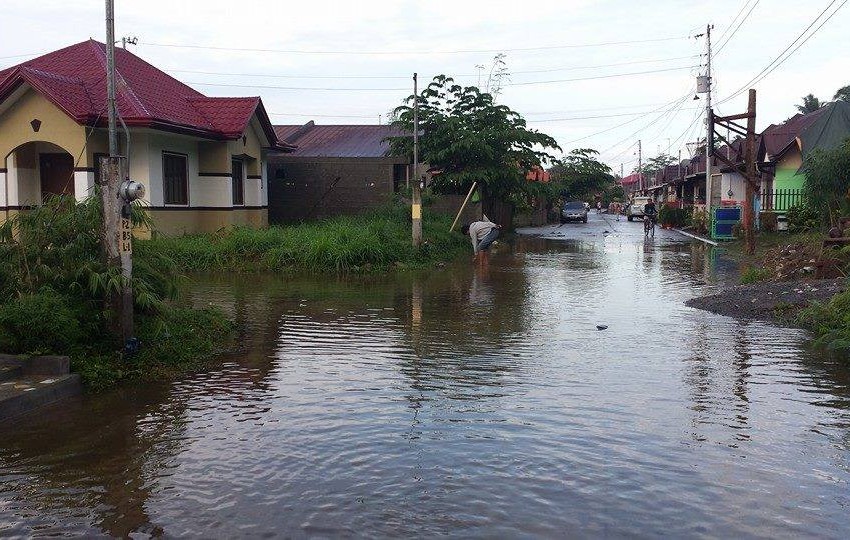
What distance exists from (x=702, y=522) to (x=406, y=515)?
1.81 metres

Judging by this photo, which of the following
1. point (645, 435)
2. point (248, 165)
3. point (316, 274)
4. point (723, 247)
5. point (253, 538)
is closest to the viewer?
point (253, 538)

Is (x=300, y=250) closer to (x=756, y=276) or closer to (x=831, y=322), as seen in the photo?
(x=756, y=276)

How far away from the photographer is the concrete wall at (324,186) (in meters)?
31.3

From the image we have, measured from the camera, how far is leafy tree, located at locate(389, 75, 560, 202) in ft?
97.1

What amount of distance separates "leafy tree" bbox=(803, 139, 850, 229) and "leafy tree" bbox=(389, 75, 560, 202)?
10.6m

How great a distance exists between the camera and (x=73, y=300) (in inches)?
348

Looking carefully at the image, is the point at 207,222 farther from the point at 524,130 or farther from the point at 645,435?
the point at 645,435

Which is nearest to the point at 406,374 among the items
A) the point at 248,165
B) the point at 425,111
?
the point at 248,165

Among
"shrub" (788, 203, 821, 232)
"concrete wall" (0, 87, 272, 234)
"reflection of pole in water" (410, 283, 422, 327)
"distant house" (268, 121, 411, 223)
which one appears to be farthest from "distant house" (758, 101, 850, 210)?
"concrete wall" (0, 87, 272, 234)

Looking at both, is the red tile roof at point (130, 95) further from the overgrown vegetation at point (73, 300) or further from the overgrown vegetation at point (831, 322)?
the overgrown vegetation at point (831, 322)

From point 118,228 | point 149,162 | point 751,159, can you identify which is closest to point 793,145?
point 751,159

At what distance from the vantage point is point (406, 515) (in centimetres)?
519

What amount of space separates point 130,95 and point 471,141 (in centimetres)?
1171

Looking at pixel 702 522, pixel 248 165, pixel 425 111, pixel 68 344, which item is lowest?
pixel 702 522
